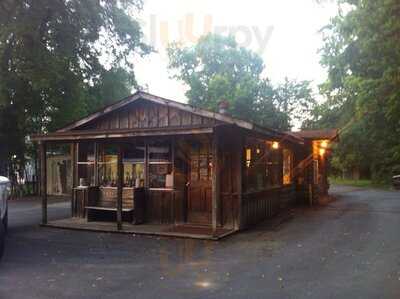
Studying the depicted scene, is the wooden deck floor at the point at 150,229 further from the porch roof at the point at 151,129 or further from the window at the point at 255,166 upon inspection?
the porch roof at the point at 151,129

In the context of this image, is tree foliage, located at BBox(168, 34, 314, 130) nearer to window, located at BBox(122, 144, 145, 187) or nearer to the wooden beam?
window, located at BBox(122, 144, 145, 187)

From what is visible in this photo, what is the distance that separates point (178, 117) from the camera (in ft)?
38.4

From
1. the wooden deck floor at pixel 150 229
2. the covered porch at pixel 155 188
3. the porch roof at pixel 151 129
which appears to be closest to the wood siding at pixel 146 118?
the porch roof at pixel 151 129

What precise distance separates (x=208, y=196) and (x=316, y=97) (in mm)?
36331

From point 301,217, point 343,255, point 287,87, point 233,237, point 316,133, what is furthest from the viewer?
point 287,87

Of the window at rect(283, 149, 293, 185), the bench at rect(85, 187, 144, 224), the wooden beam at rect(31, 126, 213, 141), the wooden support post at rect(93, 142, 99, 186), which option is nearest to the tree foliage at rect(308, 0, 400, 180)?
the window at rect(283, 149, 293, 185)

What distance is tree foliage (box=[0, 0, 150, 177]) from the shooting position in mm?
14406

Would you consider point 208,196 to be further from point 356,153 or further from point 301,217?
point 356,153

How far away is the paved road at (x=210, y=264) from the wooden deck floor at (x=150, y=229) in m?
0.32

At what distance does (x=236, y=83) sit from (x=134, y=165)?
29.3 metres

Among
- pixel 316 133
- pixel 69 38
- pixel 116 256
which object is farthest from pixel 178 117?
pixel 316 133

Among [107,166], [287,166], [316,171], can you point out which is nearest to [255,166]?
[107,166]

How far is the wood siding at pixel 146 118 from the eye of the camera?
11594 millimetres

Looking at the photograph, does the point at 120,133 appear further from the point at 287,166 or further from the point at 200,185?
the point at 287,166
